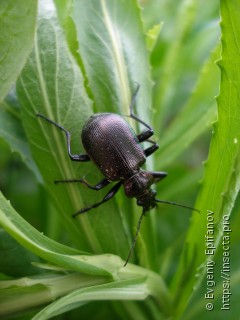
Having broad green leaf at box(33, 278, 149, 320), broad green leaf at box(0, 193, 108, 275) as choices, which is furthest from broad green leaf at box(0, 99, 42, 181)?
broad green leaf at box(33, 278, 149, 320)

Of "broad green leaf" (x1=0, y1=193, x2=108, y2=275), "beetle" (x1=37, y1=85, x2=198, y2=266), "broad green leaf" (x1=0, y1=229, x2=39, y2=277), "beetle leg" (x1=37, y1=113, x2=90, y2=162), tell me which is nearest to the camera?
"broad green leaf" (x1=0, y1=193, x2=108, y2=275)

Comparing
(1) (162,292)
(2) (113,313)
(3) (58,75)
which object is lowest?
(2) (113,313)

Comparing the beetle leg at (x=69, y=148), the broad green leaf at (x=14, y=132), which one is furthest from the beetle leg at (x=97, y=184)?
the broad green leaf at (x=14, y=132)

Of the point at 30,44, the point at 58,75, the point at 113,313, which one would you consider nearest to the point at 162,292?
the point at 113,313

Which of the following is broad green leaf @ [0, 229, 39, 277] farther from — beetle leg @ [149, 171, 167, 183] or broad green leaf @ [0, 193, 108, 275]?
beetle leg @ [149, 171, 167, 183]

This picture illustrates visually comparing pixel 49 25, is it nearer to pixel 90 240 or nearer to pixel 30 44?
pixel 30 44

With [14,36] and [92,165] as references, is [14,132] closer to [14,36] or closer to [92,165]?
[92,165]
